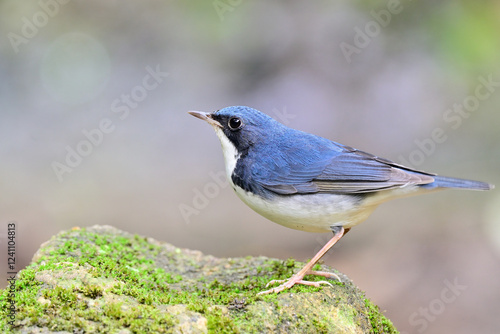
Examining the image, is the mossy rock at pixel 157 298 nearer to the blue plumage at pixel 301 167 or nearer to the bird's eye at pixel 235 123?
the blue plumage at pixel 301 167

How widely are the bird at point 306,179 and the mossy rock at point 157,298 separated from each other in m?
0.38

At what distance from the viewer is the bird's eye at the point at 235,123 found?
16.4ft

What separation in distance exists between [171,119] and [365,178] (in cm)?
750

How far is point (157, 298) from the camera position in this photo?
3.94 meters

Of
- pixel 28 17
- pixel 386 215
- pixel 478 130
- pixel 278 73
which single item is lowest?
pixel 28 17

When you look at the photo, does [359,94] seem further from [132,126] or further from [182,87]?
[132,126]

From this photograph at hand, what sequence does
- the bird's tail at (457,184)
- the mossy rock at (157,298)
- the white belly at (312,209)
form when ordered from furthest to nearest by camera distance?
1. the bird's tail at (457,184)
2. the white belly at (312,209)
3. the mossy rock at (157,298)

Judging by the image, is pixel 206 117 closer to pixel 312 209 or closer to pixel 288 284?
pixel 312 209

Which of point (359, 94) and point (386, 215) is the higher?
point (359, 94)

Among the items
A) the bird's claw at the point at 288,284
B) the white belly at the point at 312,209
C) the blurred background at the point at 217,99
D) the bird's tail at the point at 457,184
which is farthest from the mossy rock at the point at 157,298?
the blurred background at the point at 217,99

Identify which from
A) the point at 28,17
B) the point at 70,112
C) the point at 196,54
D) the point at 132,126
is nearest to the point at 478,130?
the point at 196,54

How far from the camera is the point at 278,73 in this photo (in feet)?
38.6

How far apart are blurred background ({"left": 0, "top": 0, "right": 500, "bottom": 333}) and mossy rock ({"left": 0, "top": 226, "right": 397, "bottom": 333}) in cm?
428

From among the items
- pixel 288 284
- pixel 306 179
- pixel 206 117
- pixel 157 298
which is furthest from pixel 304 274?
pixel 206 117
